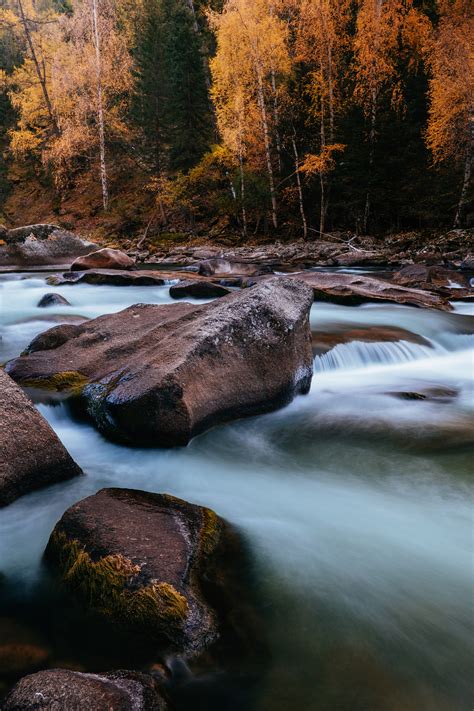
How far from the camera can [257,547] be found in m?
2.62

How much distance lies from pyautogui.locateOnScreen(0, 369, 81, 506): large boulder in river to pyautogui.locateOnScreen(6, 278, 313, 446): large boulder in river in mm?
682

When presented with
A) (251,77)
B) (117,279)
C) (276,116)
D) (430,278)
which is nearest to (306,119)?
(276,116)

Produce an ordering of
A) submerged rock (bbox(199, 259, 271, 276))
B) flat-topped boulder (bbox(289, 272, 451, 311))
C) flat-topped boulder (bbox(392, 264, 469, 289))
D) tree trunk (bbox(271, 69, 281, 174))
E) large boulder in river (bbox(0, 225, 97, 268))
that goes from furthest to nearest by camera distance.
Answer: tree trunk (bbox(271, 69, 281, 174)) < large boulder in river (bbox(0, 225, 97, 268)) < submerged rock (bbox(199, 259, 271, 276)) < flat-topped boulder (bbox(392, 264, 469, 289)) < flat-topped boulder (bbox(289, 272, 451, 311))

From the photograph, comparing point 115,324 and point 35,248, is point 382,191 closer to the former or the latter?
point 35,248

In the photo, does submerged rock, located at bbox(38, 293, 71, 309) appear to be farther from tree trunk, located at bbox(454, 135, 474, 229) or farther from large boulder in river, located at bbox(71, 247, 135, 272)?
tree trunk, located at bbox(454, 135, 474, 229)

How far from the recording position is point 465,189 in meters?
17.8

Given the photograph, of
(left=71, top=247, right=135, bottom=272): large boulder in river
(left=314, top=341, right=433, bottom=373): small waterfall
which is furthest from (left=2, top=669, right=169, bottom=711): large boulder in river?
(left=71, top=247, right=135, bottom=272): large boulder in river

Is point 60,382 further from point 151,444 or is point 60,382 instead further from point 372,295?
point 372,295

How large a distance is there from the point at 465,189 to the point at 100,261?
43.1 ft

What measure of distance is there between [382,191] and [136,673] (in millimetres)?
20133

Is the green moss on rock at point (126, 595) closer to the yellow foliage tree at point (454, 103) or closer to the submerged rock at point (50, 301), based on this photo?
the submerged rock at point (50, 301)

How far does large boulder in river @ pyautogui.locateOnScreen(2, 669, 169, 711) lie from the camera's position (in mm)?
1457

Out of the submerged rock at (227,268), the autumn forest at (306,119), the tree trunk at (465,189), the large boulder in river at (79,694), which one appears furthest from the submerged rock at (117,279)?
the tree trunk at (465,189)

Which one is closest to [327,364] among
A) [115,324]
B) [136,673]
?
[115,324]
